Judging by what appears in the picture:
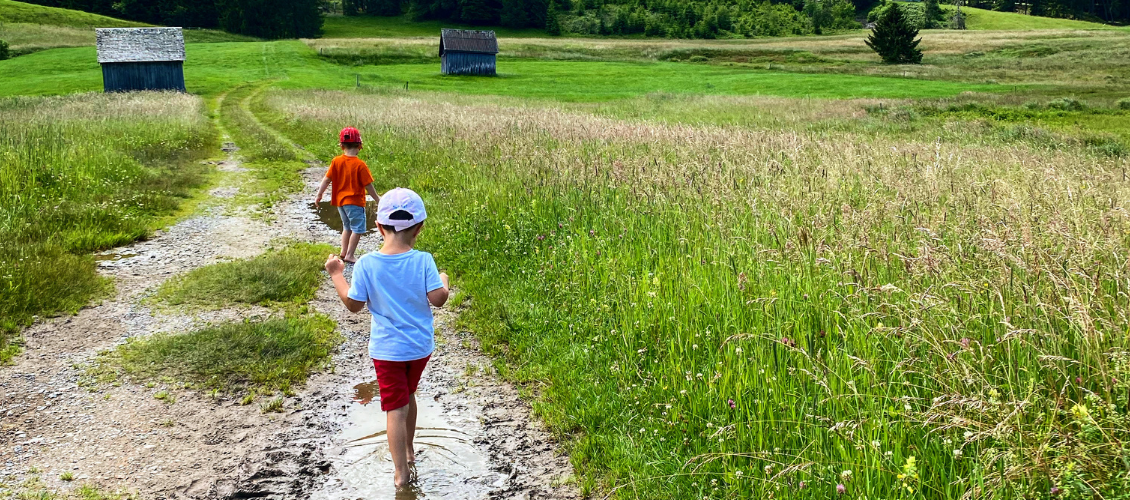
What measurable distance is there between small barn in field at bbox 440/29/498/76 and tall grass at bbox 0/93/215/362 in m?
49.3

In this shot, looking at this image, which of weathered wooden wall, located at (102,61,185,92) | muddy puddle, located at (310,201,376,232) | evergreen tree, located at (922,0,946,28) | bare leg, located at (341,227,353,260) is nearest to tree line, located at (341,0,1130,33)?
evergreen tree, located at (922,0,946,28)

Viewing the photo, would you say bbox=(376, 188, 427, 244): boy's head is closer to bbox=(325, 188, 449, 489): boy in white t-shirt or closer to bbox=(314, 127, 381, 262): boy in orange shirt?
bbox=(325, 188, 449, 489): boy in white t-shirt

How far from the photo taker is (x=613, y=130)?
1544cm

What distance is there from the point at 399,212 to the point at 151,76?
53.3 meters

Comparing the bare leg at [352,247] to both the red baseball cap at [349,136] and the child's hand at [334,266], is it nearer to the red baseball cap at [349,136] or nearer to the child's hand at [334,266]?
the red baseball cap at [349,136]

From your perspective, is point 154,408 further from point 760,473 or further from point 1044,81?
point 1044,81

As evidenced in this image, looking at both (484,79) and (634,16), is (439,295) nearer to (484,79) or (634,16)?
(484,79)

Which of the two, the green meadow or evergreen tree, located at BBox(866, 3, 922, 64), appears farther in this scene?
evergreen tree, located at BBox(866, 3, 922, 64)

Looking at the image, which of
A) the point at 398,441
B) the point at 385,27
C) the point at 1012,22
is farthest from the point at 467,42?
the point at 1012,22

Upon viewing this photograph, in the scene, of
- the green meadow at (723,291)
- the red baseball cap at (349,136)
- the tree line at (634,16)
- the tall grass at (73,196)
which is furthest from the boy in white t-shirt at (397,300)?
the tree line at (634,16)

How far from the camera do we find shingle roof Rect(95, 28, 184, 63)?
47.7 m

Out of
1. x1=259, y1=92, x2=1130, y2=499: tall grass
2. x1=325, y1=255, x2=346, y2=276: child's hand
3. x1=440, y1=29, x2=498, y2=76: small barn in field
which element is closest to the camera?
x1=259, y1=92, x2=1130, y2=499: tall grass

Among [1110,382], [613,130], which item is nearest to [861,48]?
[613,130]

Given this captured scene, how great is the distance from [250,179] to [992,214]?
47.6 ft
